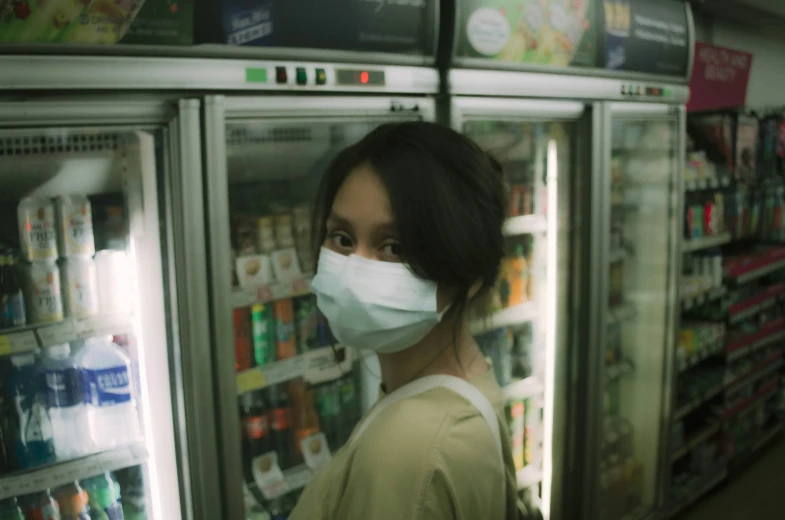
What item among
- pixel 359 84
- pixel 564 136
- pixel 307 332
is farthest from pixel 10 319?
pixel 564 136

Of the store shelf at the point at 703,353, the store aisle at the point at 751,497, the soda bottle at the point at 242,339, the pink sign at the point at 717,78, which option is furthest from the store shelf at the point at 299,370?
the pink sign at the point at 717,78

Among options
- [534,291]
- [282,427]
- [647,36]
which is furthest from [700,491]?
[282,427]

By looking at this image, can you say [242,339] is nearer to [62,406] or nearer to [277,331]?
[277,331]

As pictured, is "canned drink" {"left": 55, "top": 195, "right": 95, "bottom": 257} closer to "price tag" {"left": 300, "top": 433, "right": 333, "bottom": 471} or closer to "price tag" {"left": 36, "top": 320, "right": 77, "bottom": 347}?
"price tag" {"left": 36, "top": 320, "right": 77, "bottom": 347}

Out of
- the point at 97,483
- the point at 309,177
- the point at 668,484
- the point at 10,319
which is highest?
the point at 309,177

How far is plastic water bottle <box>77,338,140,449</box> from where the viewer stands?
5.86 ft

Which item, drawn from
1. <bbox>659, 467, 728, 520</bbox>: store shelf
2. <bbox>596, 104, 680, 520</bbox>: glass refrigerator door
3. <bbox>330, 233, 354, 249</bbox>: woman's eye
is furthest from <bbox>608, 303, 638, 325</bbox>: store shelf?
<bbox>330, 233, 354, 249</bbox>: woman's eye

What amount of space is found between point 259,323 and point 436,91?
902mm

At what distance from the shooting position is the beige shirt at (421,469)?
3.25 ft

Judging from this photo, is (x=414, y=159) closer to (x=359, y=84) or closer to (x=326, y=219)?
(x=326, y=219)

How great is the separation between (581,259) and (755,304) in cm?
223

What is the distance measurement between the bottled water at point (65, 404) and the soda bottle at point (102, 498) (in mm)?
123

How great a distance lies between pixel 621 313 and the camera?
3.21m

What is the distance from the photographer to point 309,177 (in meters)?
2.21
